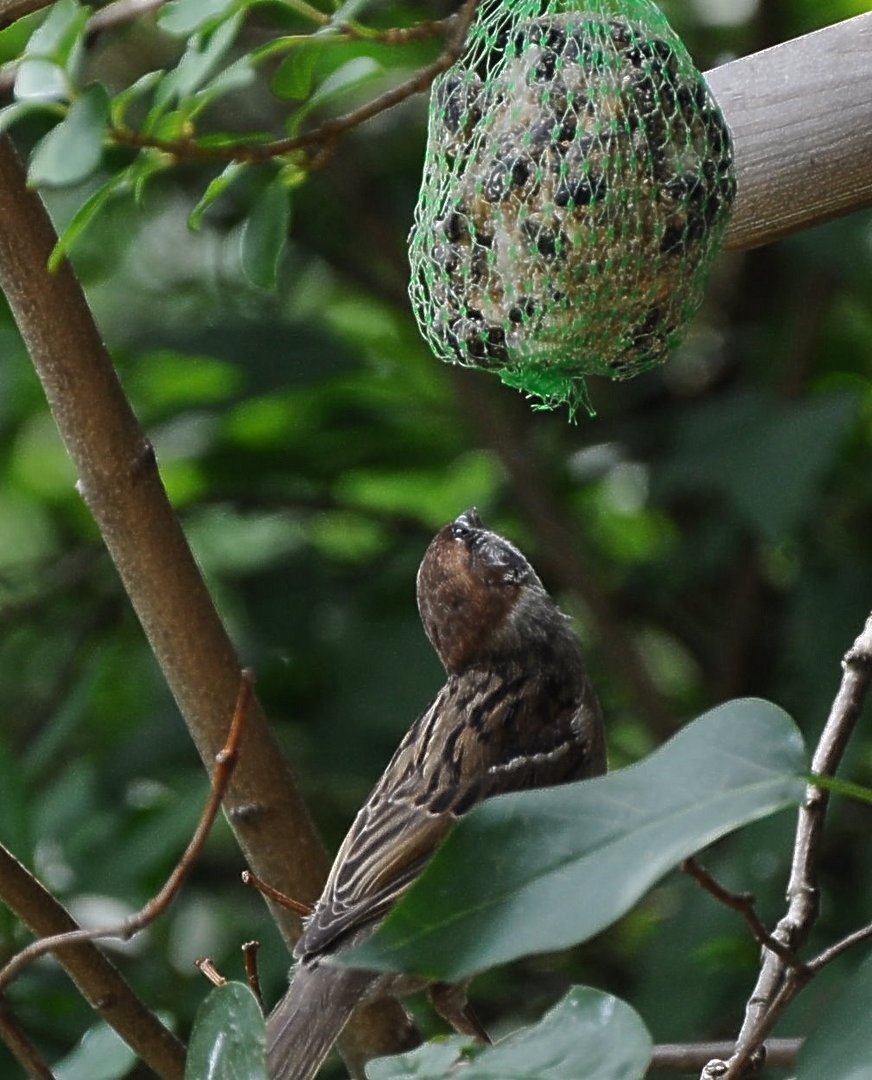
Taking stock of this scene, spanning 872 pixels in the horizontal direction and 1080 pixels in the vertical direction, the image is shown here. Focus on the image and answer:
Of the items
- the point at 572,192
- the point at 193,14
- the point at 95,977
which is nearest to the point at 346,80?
the point at 193,14

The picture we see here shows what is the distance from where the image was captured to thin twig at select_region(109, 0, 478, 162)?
1502mm

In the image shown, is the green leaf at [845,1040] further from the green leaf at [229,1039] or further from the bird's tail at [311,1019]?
the bird's tail at [311,1019]

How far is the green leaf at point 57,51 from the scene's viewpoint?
1376 millimetres

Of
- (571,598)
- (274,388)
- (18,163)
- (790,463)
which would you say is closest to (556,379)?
(18,163)

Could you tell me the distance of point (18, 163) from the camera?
1.73 meters

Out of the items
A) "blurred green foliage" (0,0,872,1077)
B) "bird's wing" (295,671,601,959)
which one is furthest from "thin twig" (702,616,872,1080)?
"blurred green foliage" (0,0,872,1077)

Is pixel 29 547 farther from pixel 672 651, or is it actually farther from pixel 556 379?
pixel 556 379

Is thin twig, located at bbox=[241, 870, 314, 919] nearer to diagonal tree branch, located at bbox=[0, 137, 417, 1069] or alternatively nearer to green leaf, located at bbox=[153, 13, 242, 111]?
diagonal tree branch, located at bbox=[0, 137, 417, 1069]

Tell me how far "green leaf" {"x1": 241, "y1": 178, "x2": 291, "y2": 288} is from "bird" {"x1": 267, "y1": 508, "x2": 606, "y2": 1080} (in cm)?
85

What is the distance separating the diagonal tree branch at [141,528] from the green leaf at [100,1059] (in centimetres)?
26

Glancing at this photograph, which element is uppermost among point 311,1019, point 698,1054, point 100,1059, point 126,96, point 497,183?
point 126,96

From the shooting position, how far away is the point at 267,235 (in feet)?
5.68

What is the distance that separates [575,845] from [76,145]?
654 mm

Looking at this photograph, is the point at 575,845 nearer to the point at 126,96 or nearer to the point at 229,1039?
the point at 229,1039
